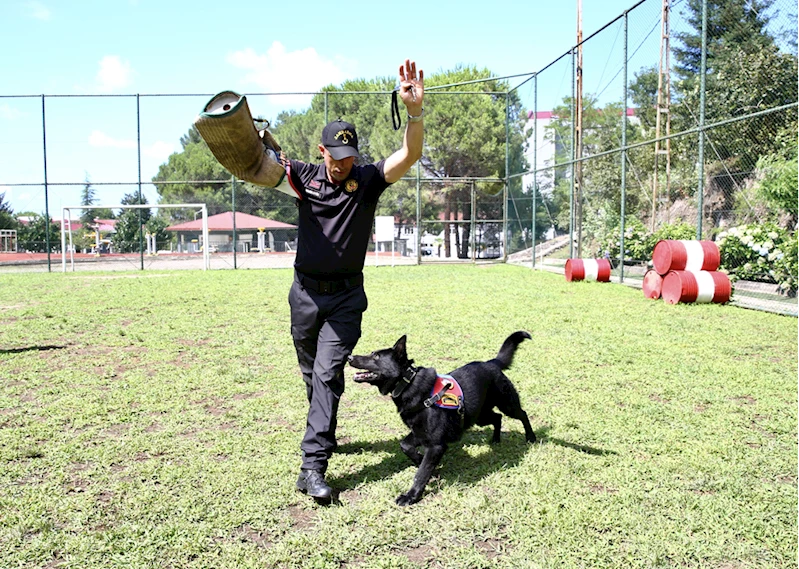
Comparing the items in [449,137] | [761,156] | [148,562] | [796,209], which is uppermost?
[449,137]

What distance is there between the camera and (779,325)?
28.7 ft

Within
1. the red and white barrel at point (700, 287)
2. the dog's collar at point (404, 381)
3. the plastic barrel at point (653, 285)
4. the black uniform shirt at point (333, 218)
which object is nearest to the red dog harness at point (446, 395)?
the dog's collar at point (404, 381)

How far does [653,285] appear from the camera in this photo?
11.7 meters

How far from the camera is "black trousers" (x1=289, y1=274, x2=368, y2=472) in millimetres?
3459

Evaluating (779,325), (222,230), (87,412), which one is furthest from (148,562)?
(222,230)

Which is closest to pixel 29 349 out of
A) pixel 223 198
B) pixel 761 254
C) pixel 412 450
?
pixel 412 450

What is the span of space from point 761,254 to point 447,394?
33.1 ft

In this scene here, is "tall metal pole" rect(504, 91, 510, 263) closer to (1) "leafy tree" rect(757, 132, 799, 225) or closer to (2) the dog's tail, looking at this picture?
(1) "leafy tree" rect(757, 132, 799, 225)

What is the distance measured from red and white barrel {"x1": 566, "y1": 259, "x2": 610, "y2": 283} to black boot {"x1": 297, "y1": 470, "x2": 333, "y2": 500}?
13.1 m

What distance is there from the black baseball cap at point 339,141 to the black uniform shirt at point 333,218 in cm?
17

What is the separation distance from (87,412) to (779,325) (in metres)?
8.69

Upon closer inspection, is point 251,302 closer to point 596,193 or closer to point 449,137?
point 596,193

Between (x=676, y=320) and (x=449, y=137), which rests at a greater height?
(x=449, y=137)

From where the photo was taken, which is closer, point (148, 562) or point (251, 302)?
Answer: point (148, 562)
